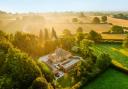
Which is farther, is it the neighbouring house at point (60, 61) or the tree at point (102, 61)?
the neighbouring house at point (60, 61)

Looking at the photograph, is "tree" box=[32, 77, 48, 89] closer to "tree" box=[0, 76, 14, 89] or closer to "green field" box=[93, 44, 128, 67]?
"tree" box=[0, 76, 14, 89]

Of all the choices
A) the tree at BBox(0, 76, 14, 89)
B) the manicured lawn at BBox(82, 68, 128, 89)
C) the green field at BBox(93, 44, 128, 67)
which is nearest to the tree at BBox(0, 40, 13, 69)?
the tree at BBox(0, 76, 14, 89)

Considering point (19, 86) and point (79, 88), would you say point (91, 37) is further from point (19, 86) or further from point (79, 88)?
point (19, 86)

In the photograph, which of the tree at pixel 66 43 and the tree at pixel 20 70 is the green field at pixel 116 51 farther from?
the tree at pixel 20 70

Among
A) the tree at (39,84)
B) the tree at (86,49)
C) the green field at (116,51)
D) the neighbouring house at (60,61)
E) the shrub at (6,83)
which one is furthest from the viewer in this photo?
the green field at (116,51)

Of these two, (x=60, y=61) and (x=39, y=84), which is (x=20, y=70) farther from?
(x=60, y=61)

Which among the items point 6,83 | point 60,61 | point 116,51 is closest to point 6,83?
point 6,83

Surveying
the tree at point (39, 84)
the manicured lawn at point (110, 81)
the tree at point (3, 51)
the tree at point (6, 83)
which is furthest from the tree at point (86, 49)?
the tree at point (6, 83)
